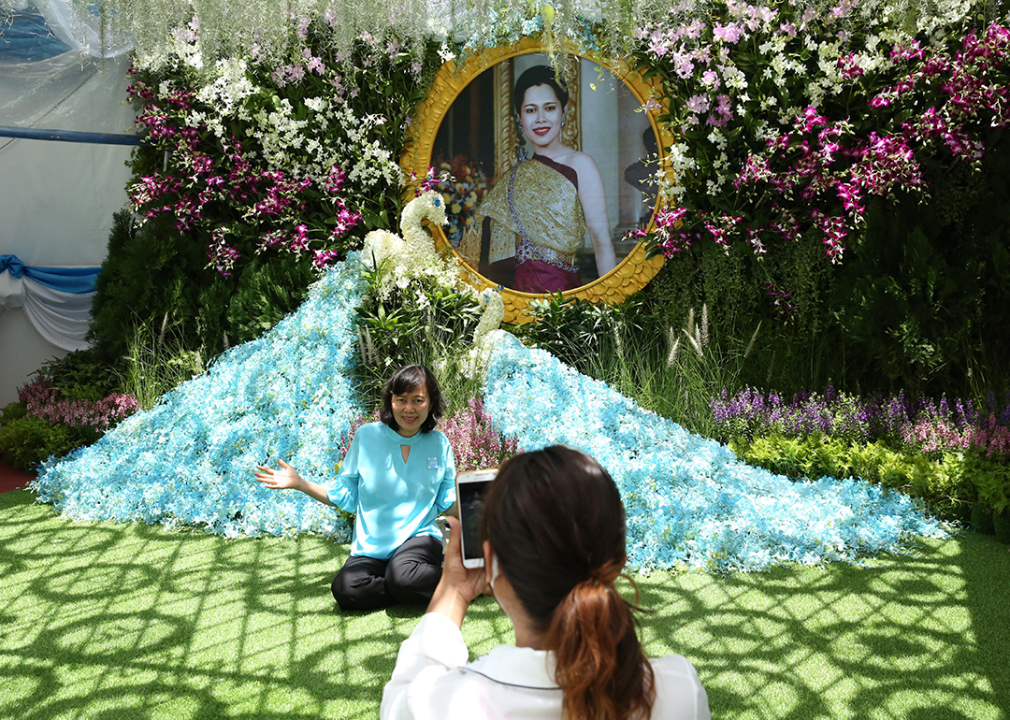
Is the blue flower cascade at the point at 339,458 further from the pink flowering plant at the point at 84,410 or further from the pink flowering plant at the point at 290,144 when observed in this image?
the pink flowering plant at the point at 290,144

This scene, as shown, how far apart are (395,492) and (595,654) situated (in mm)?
2147

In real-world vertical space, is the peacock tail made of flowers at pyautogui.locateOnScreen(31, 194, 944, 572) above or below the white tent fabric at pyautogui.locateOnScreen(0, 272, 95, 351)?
below

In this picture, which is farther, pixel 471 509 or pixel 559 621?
pixel 471 509

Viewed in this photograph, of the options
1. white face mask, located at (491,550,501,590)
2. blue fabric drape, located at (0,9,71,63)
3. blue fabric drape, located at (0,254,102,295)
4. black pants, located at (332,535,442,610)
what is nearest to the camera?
white face mask, located at (491,550,501,590)

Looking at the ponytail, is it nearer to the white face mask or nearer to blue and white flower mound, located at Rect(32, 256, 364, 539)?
the white face mask

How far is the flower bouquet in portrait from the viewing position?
5.84 m

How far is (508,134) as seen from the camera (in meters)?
5.73

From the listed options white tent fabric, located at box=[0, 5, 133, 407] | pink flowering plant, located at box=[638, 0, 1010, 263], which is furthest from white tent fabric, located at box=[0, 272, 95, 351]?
pink flowering plant, located at box=[638, 0, 1010, 263]

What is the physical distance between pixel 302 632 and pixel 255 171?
4206 mm

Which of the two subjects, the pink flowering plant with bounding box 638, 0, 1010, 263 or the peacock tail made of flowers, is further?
the pink flowering plant with bounding box 638, 0, 1010, 263

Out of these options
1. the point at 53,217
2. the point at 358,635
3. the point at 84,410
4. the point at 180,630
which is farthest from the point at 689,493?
the point at 53,217

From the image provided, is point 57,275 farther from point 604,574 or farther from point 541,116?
point 604,574

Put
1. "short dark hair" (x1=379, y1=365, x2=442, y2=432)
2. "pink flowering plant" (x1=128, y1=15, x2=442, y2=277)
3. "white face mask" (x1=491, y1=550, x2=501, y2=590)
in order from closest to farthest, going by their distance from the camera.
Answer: "white face mask" (x1=491, y1=550, x2=501, y2=590) < "short dark hair" (x1=379, y1=365, x2=442, y2=432) < "pink flowering plant" (x1=128, y1=15, x2=442, y2=277)

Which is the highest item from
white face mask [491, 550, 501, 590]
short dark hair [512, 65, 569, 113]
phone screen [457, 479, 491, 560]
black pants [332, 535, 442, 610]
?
short dark hair [512, 65, 569, 113]
